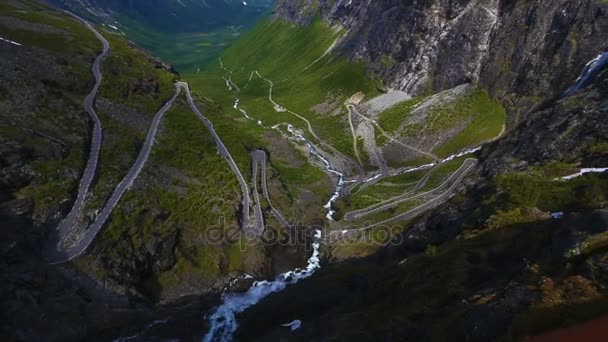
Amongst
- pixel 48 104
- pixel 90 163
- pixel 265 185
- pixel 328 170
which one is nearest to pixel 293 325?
pixel 265 185

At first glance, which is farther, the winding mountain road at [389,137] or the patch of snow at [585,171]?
the winding mountain road at [389,137]

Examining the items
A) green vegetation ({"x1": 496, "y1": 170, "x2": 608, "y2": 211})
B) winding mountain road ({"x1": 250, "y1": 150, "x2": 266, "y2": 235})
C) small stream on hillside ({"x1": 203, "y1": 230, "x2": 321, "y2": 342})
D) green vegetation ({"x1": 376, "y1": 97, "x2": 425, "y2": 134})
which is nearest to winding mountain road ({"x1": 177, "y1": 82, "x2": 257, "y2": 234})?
winding mountain road ({"x1": 250, "y1": 150, "x2": 266, "y2": 235})

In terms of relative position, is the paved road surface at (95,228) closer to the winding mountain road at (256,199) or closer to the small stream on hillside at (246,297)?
the small stream on hillside at (246,297)

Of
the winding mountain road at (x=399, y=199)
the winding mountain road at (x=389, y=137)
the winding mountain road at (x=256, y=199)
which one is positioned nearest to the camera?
the winding mountain road at (x=256, y=199)

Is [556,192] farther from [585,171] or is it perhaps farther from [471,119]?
[471,119]

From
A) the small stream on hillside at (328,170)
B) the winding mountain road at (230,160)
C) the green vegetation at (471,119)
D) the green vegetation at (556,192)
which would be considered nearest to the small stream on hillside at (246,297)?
the small stream on hillside at (328,170)

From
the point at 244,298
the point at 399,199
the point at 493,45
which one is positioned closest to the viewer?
the point at 244,298

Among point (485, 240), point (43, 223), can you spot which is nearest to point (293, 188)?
point (43, 223)

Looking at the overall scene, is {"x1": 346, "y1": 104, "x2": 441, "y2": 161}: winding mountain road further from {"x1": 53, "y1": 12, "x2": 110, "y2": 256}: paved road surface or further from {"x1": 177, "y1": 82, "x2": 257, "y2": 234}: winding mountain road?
{"x1": 53, "y1": 12, "x2": 110, "y2": 256}: paved road surface
